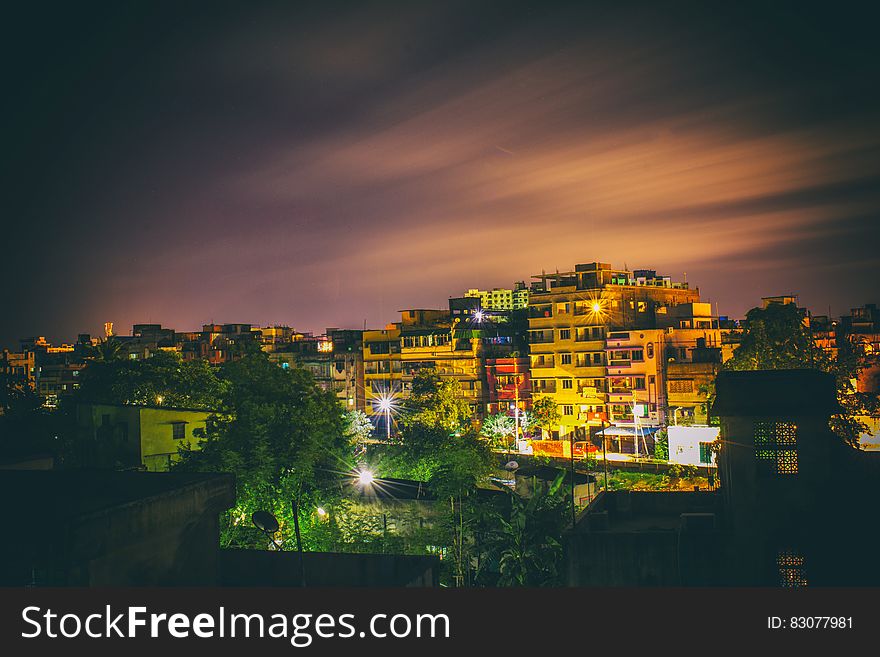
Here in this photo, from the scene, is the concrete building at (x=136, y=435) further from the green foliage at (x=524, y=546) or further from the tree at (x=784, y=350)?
the tree at (x=784, y=350)

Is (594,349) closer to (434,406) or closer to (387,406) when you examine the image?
(434,406)

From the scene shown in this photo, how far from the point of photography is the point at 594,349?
5569cm

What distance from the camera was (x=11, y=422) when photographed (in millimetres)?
43031

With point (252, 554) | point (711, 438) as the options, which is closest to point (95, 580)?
point (252, 554)

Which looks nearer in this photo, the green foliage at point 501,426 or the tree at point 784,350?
the tree at point 784,350

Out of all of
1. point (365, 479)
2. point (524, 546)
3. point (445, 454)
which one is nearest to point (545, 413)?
point (445, 454)

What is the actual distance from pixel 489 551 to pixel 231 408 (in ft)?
33.8

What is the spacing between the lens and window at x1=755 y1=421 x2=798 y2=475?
672 inches

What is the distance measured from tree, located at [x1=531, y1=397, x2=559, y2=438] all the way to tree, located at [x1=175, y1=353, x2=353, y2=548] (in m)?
27.1

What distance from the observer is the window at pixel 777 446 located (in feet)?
56.0

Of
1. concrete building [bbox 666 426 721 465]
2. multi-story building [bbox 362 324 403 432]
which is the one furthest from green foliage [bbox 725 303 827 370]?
multi-story building [bbox 362 324 403 432]

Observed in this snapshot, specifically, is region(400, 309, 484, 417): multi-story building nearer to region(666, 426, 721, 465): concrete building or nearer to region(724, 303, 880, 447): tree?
region(666, 426, 721, 465): concrete building

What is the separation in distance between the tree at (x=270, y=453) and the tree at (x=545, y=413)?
2707cm

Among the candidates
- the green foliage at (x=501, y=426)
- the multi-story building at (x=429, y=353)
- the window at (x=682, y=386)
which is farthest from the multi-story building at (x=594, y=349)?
the multi-story building at (x=429, y=353)
